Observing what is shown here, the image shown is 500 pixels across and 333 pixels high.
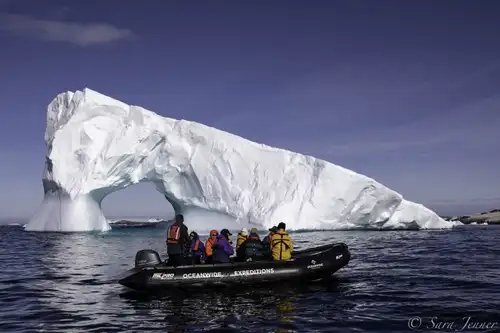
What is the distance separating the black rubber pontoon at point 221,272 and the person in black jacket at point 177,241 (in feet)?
1.18

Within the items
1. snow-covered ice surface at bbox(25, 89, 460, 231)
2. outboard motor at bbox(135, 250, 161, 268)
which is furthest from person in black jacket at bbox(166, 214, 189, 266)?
snow-covered ice surface at bbox(25, 89, 460, 231)

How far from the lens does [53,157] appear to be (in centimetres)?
3241

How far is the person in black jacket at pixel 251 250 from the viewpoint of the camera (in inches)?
460

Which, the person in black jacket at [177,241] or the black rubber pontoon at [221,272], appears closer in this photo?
the black rubber pontoon at [221,272]

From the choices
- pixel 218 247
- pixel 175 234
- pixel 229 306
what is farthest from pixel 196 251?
pixel 229 306

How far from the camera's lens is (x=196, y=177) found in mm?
33562

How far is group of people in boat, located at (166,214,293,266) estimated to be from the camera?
11.3 metres

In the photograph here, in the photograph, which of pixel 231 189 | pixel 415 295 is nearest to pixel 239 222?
pixel 231 189

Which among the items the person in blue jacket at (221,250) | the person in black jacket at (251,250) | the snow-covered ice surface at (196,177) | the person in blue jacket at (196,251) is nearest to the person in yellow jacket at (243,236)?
the person in black jacket at (251,250)

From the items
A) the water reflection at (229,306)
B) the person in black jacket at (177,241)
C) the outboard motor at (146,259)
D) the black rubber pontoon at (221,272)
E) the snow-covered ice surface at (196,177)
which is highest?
the snow-covered ice surface at (196,177)

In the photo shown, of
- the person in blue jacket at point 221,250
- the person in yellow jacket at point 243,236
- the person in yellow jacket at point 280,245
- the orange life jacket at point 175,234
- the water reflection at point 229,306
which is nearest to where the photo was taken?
the water reflection at point 229,306

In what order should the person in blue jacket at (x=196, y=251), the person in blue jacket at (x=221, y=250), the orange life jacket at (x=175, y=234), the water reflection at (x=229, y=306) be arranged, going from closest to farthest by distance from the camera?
1. the water reflection at (x=229, y=306)
2. the orange life jacket at (x=175, y=234)
3. the person in blue jacket at (x=221, y=250)
4. the person in blue jacket at (x=196, y=251)

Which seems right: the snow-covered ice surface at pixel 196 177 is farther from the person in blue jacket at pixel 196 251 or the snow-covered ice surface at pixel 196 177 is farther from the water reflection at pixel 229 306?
the water reflection at pixel 229 306

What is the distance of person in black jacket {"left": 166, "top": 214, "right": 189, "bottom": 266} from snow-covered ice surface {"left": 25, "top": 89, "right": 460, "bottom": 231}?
66.1 feet
